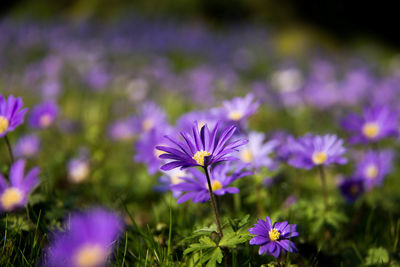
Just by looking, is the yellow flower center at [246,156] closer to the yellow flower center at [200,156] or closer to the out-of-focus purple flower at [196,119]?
the out-of-focus purple flower at [196,119]

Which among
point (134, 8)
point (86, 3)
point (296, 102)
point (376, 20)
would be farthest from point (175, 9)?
point (376, 20)

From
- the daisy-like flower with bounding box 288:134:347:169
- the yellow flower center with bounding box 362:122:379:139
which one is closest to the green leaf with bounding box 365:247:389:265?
the daisy-like flower with bounding box 288:134:347:169

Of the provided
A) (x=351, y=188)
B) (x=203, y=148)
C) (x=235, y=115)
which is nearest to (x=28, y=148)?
(x=235, y=115)

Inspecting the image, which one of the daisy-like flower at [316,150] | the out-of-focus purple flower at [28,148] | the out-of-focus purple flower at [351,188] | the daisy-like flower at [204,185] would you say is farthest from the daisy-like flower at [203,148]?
the out-of-focus purple flower at [28,148]

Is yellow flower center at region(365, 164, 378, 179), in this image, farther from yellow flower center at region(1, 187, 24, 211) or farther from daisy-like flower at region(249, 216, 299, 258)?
yellow flower center at region(1, 187, 24, 211)

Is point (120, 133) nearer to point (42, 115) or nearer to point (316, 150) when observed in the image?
point (42, 115)
